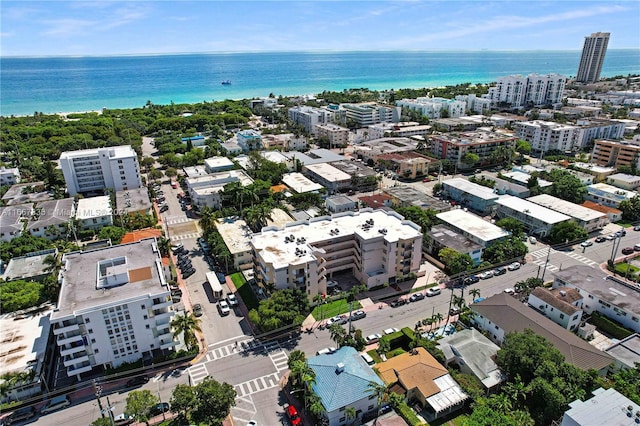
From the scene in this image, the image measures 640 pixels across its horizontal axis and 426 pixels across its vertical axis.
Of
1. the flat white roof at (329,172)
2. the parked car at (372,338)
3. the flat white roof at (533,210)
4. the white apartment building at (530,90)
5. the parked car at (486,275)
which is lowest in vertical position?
the parked car at (372,338)

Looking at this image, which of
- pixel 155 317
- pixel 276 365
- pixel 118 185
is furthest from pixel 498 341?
pixel 118 185

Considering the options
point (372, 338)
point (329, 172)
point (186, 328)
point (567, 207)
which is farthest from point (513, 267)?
point (329, 172)

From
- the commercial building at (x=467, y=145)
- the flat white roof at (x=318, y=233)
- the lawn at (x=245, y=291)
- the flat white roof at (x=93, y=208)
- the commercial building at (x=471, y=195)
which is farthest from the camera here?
the commercial building at (x=467, y=145)

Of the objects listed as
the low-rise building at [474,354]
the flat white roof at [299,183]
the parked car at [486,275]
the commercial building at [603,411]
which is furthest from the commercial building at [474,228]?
the commercial building at [603,411]

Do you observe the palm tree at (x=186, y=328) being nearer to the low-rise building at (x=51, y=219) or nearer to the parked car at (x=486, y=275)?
the low-rise building at (x=51, y=219)

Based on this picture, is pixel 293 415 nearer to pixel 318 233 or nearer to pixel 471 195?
pixel 318 233

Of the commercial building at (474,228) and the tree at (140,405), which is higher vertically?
the commercial building at (474,228)
